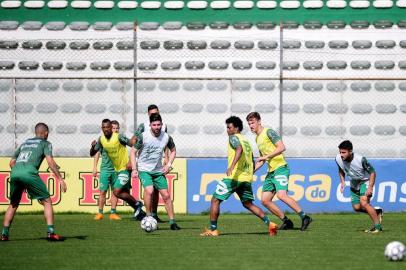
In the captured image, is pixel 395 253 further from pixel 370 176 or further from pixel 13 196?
pixel 13 196

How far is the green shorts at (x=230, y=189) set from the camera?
15398 mm

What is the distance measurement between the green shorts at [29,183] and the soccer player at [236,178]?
2.88 m

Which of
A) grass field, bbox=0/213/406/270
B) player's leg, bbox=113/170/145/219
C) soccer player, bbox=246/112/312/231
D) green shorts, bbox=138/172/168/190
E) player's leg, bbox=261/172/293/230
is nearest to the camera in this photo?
grass field, bbox=0/213/406/270

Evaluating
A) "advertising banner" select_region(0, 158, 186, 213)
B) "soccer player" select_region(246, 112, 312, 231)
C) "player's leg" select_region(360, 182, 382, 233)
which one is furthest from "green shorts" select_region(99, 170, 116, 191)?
"player's leg" select_region(360, 182, 382, 233)

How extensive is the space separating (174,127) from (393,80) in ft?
18.8

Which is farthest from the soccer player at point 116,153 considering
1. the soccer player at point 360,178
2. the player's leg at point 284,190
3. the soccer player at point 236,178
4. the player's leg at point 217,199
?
the soccer player at point 360,178

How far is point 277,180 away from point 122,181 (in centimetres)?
402

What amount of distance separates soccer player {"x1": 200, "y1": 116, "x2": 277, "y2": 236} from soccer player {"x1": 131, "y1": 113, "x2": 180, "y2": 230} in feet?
6.03

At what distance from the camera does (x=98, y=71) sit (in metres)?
25.9

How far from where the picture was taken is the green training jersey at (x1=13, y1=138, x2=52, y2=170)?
549 inches

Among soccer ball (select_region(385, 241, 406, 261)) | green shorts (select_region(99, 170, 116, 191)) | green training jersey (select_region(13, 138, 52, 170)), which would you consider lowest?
soccer ball (select_region(385, 241, 406, 261))

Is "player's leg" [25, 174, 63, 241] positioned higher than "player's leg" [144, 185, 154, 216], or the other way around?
"player's leg" [25, 174, 63, 241]

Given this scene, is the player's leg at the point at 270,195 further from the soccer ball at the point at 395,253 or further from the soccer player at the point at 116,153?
the soccer ball at the point at 395,253

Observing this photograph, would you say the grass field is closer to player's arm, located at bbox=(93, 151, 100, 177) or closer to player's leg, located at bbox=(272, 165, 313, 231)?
player's leg, located at bbox=(272, 165, 313, 231)
